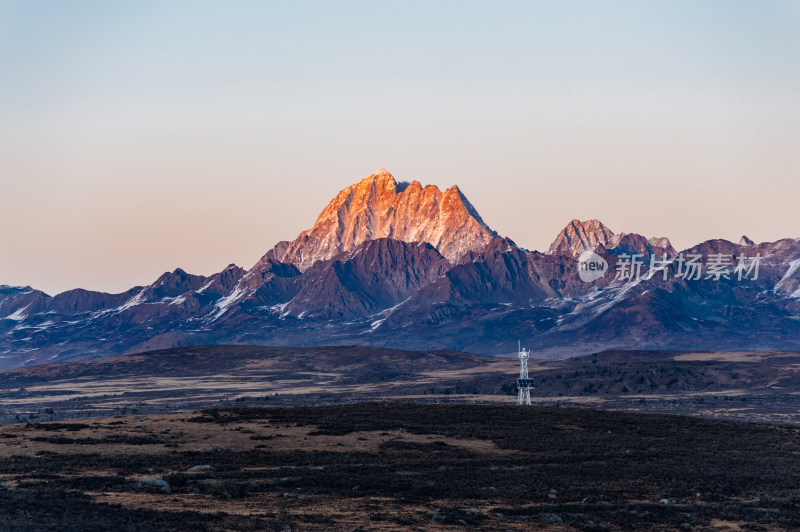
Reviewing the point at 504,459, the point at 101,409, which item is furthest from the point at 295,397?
the point at 504,459

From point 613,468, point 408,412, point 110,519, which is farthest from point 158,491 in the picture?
point 408,412

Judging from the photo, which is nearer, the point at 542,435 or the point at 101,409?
the point at 542,435

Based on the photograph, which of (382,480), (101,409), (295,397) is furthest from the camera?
(295,397)

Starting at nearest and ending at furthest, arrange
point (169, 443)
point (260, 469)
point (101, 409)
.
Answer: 1. point (260, 469)
2. point (169, 443)
3. point (101, 409)

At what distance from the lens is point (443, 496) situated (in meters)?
52.7

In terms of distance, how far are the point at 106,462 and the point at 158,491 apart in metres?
12.6

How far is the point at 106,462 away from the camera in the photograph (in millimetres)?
62031

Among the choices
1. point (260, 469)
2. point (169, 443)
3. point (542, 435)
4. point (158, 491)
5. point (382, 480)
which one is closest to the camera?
point (158, 491)

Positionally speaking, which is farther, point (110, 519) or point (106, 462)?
point (106, 462)

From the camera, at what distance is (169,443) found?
72688 millimetres

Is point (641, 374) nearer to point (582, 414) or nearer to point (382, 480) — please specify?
point (582, 414)

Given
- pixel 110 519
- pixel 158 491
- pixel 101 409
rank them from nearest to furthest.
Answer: pixel 110 519 < pixel 158 491 < pixel 101 409

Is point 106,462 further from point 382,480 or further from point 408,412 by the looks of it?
point 408,412

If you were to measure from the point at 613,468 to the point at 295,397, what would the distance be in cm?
12830
